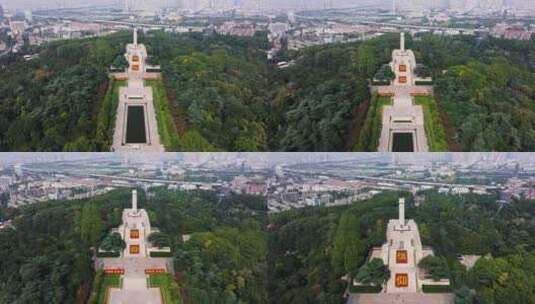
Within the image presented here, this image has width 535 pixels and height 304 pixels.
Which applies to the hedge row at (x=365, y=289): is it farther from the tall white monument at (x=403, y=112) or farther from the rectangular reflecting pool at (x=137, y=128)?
the rectangular reflecting pool at (x=137, y=128)

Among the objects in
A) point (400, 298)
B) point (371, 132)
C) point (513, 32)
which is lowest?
point (400, 298)

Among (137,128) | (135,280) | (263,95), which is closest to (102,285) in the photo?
(135,280)

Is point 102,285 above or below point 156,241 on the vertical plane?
below

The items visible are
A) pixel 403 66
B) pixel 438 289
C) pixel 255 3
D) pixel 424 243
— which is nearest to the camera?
pixel 438 289

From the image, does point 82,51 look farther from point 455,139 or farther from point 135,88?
point 455,139

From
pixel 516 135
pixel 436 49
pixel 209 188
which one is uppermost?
pixel 436 49

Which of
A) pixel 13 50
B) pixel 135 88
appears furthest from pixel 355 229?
pixel 13 50

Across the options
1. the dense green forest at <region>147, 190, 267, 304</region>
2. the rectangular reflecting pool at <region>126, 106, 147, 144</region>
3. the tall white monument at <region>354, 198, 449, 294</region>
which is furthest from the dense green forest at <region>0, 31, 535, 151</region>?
the tall white monument at <region>354, 198, 449, 294</region>

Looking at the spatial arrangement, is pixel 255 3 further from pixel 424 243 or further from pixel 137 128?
pixel 424 243
